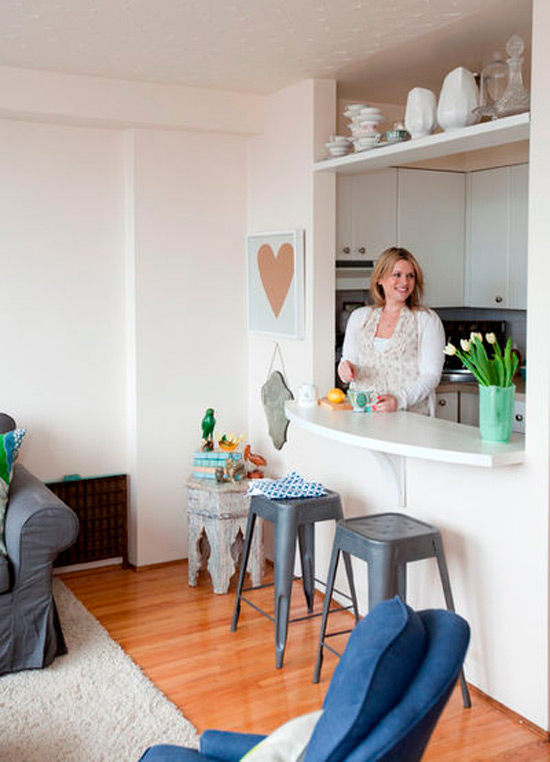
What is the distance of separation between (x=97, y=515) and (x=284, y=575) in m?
1.48

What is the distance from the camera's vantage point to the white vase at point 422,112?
11.6 feet

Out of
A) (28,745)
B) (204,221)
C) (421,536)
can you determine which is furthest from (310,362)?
(28,745)

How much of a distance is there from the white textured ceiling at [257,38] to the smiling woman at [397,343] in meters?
0.89

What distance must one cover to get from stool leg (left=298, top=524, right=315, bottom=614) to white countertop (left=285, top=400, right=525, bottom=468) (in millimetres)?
566

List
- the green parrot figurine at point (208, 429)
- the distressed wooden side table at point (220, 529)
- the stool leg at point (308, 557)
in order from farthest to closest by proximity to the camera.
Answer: the green parrot figurine at point (208, 429), the distressed wooden side table at point (220, 529), the stool leg at point (308, 557)

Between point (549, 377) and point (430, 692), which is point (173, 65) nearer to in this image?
point (549, 377)

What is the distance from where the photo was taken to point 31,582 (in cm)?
346

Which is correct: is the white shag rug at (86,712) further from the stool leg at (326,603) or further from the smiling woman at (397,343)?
the smiling woman at (397,343)

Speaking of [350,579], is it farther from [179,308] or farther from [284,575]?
[179,308]

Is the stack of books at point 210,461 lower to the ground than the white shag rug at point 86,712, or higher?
higher

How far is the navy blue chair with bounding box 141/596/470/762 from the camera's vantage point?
1559 mm

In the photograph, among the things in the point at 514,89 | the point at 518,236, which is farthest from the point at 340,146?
the point at 518,236

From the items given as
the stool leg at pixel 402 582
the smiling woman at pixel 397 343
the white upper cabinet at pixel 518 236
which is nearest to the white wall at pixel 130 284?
the smiling woman at pixel 397 343

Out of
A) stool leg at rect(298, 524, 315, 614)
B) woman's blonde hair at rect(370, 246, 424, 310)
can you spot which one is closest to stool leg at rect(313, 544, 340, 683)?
stool leg at rect(298, 524, 315, 614)
